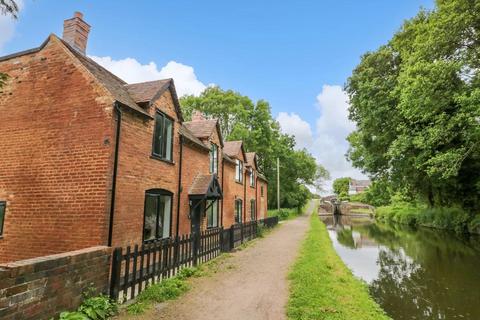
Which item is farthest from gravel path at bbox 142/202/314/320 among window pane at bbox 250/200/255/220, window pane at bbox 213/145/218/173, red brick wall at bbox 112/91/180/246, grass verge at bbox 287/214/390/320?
window pane at bbox 250/200/255/220

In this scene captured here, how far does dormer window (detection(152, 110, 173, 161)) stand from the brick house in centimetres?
4

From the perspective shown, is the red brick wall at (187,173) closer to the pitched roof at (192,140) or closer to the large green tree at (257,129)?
the pitched roof at (192,140)

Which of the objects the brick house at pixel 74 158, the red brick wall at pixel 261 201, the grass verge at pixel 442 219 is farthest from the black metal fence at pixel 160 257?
the grass verge at pixel 442 219

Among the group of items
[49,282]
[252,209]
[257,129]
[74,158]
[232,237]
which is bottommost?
[232,237]

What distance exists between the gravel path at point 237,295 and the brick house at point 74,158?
2767mm

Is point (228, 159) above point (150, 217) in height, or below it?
above

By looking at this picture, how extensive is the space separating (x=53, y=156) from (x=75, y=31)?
5.95 meters

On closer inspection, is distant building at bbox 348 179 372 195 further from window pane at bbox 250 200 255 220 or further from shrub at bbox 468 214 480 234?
window pane at bbox 250 200 255 220

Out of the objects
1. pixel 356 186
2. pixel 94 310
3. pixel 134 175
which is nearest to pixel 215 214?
pixel 134 175

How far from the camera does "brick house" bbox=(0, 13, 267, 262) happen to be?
833 cm

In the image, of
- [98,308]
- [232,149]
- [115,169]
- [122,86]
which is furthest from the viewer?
[232,149]

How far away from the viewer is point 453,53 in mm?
16516

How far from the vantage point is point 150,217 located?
34.2 ft

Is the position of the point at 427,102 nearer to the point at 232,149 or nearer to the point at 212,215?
the point at 232,149
